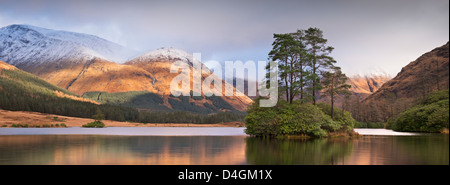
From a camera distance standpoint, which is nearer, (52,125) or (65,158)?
(65,158)

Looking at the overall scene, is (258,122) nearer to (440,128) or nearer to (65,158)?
(65,158)

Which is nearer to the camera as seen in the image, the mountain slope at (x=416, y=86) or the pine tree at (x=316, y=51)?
the pine tree at (x=316, y=51)

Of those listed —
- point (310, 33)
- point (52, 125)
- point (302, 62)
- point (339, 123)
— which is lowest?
point (52, 125)

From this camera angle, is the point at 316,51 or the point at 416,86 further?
the point at 416,86

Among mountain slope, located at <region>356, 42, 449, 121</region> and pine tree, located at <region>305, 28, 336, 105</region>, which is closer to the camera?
pine tree, located at <region>305, 28, 336, 105</region>

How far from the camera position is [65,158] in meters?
20.5

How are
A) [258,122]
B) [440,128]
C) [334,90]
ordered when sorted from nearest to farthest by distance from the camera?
1. [258,122]
2. [334,90]
3. [440,128]
